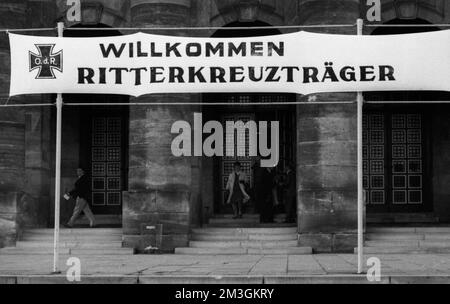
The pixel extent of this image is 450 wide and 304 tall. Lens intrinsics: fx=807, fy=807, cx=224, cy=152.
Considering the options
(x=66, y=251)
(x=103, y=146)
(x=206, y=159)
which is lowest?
(x=66, y=251)

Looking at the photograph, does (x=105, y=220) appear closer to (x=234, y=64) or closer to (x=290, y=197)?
(x=290, y=197)

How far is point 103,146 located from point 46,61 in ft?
34.9

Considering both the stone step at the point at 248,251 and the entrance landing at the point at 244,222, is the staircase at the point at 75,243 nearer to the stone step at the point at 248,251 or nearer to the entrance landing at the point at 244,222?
the stone step at the point at 248,251

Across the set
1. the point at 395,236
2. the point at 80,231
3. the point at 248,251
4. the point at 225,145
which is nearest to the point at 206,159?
the point at 225,145

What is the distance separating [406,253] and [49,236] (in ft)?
31.7

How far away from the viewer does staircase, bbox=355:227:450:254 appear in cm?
2047

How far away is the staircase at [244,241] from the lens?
20.7 metres

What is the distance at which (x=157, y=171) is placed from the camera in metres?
21.6

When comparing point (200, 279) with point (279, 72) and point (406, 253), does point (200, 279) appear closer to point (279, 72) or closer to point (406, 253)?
point (279, 72)

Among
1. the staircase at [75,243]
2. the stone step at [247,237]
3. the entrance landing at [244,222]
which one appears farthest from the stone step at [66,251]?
Answer: the entrance landing at [244,222]

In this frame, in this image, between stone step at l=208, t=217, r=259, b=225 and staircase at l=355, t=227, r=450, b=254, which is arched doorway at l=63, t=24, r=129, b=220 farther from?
staircase at l=355, t=227, r=450, b=254

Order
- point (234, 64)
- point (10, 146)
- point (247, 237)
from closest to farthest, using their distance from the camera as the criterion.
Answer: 1. point (234, 64)
2. point (247, 237)
3. point (10, 146)

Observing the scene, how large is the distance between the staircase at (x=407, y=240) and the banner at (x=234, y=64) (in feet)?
22.9

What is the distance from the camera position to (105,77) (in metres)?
14.9
